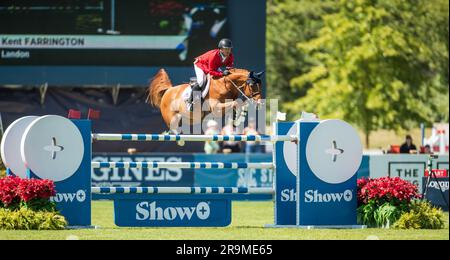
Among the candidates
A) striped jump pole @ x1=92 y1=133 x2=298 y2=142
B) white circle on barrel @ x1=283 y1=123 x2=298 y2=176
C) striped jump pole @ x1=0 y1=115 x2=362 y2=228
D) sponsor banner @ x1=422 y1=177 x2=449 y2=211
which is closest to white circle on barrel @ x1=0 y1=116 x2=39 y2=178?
striped jump pole @ x1=0 y1=115 x2=362 y2=228

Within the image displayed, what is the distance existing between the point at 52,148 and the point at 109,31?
26.2ft

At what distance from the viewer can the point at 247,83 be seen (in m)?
11.6

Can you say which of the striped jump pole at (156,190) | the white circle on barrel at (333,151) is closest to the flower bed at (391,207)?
the white circle on barrel at (333,151)

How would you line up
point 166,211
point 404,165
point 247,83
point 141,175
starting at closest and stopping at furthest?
point 166,211 < point 247,83 < point 404,165 < point 141,175

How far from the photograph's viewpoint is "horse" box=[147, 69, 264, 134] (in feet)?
38.1

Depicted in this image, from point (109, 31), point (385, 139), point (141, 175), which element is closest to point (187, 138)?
point (141, 175)

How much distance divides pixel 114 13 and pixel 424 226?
8.83 metres

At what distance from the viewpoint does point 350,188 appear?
10648mm

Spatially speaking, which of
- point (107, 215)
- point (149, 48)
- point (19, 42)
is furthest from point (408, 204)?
point (19, 42)

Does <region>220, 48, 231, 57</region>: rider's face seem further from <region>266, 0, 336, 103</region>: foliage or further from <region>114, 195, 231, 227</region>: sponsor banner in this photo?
<region>266, 0, 336, 103</region>: foliage

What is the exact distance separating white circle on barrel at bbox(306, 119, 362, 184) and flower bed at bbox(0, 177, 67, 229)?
2.85m

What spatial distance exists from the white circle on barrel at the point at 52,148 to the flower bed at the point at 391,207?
331 centimetres

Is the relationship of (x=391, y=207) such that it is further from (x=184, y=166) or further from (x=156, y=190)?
(x=156, y=190)
